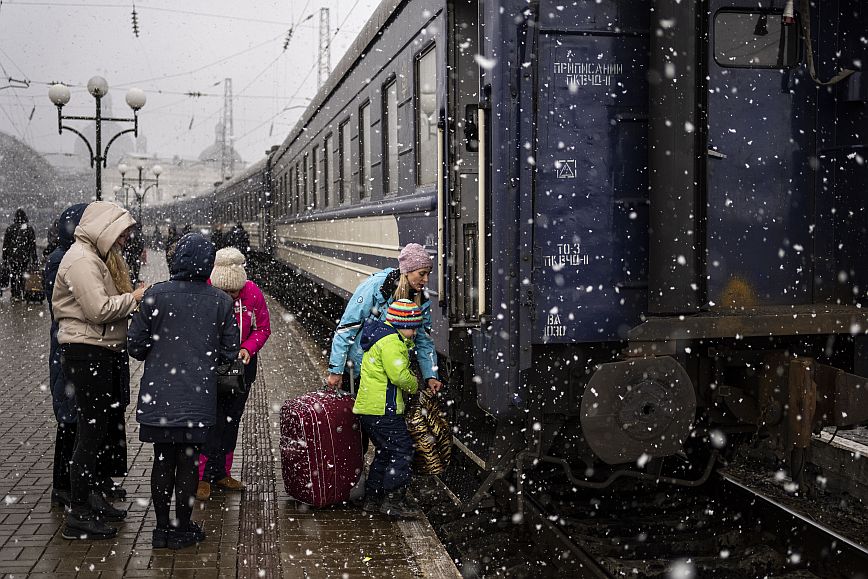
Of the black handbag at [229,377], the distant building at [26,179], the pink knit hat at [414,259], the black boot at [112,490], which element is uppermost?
the distant building at [26,179]

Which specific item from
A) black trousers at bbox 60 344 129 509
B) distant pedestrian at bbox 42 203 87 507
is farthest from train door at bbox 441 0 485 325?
distant pedestrian at bbox 42 203 87 507

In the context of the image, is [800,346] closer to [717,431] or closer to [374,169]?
[717,431]

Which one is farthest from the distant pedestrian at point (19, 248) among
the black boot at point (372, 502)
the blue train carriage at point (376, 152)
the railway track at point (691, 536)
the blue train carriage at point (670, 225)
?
the blue train carriage at point (670, 225)

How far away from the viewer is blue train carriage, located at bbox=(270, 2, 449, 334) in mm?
6534

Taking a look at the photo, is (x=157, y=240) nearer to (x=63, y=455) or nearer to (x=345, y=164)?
(x=345, y=164)

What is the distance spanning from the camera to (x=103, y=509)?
550 cm

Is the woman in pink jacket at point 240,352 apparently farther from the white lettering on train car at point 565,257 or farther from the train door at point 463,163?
the white lettering on train car at point 565,257

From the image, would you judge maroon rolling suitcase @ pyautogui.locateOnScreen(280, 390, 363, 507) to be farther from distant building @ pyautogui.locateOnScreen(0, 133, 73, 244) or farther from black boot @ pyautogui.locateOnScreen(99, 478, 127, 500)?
distant building @ pyautogui.locateOnScreen(0, 133, 73, 244)

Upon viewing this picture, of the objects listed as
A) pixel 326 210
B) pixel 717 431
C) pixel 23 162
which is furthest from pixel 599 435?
pixel 23 162

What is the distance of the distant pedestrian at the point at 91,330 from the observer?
518 cm

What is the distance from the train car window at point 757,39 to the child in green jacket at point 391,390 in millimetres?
2283

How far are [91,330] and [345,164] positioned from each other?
533 centimetres

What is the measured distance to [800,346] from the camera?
5.26 m

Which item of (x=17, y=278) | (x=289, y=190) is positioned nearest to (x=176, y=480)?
(x=289, y=190)
